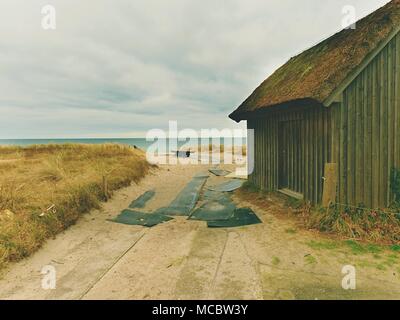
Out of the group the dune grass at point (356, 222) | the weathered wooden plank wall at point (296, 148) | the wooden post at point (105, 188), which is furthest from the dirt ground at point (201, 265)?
the wooden post at point (105, 188)

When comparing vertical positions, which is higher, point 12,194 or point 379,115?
point 379,115

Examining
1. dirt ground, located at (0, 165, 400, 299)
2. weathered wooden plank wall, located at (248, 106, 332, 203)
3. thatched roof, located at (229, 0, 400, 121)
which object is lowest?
dirt ground, located at (0, 165, 400, 299)

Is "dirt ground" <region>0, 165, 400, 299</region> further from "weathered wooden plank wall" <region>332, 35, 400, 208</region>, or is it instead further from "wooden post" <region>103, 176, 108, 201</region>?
"wooden post" <region>103, 176, 108, 201</region>

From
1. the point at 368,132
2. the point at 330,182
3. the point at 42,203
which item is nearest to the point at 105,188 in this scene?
the point at 42,203

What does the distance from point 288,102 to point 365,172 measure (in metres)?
2.44

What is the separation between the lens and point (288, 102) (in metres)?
6.40

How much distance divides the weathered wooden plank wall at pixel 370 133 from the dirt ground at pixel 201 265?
1.59 m

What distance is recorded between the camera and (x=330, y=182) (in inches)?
219

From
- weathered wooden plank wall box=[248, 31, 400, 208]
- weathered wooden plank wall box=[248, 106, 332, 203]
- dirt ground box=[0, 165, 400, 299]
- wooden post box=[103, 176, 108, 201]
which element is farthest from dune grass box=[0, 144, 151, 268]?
weathered wooden plank wall box=[248, 31, 400, 208]

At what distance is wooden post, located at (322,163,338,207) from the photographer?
5.55 m

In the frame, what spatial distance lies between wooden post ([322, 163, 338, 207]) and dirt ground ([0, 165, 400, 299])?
0.95 metres

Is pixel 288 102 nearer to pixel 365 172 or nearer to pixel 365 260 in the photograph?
pixel 365 172

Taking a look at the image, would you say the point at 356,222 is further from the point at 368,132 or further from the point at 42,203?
the point at 42,203
